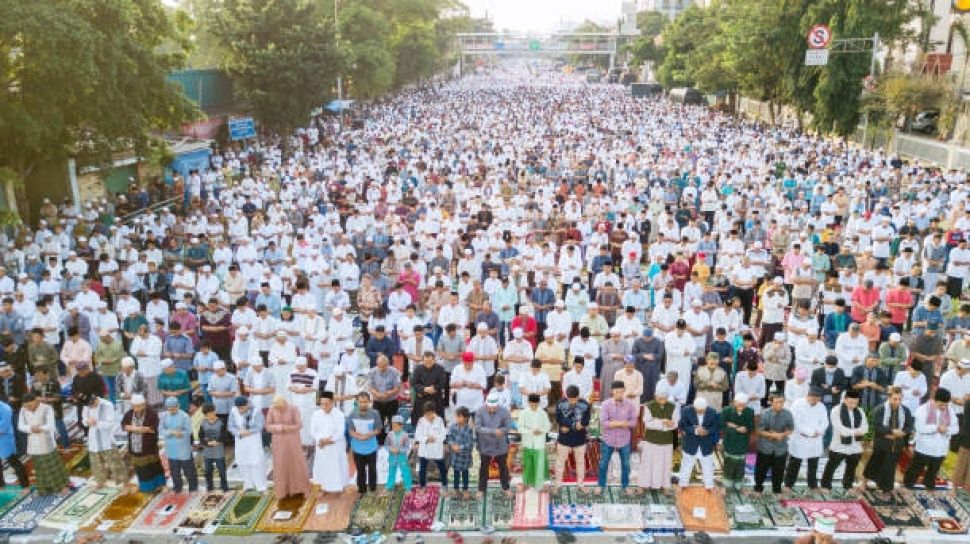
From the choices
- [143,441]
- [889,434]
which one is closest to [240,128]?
[143,441]

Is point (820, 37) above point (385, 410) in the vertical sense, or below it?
above

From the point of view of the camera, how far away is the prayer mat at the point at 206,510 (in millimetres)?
7613

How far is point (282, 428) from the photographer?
790cm

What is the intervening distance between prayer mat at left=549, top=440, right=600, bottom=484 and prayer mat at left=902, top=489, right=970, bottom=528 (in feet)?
10.5

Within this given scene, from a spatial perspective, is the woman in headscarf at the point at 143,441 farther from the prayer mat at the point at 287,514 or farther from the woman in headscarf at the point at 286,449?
the prayer mat at the point at 287,514

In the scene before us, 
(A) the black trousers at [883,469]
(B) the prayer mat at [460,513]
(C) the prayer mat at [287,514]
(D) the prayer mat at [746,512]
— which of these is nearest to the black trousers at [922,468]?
(A) the black trousers at [883,469]

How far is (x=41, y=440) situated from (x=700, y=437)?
677cm

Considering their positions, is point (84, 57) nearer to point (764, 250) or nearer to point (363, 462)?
point (363, 462)

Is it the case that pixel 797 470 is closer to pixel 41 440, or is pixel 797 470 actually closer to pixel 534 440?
pixel 534 440

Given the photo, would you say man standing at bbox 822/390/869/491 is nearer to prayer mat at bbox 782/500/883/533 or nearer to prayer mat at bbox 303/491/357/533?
prayer mat at bbox 782/500/883/533

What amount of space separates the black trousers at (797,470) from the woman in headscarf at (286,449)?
198 inches

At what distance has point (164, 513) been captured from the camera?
309 inches

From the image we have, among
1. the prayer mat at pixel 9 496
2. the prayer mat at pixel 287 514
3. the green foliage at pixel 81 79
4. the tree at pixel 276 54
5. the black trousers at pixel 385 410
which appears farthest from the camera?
the tree at pixel 276 54

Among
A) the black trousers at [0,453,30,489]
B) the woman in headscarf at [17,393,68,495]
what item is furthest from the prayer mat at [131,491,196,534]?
the black trousers at [0,453,30,489]
